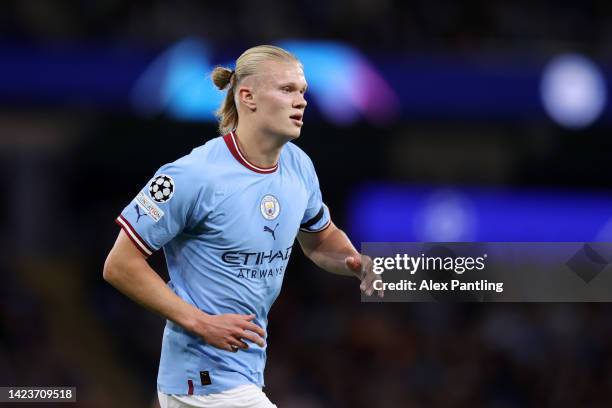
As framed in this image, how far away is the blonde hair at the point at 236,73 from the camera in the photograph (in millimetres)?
4617

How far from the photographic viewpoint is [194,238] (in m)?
4.51

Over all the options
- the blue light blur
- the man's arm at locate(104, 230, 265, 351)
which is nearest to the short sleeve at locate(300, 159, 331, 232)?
the man's arm at locate(104, 230, 265, 351)

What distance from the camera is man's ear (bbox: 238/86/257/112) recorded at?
4598mm

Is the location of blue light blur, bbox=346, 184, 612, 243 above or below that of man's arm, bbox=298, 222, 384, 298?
above

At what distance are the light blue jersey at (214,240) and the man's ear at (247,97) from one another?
0.55 ft

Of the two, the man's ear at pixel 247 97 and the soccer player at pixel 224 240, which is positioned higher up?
the man's ear at pixel 247 97

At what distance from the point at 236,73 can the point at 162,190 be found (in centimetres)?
71

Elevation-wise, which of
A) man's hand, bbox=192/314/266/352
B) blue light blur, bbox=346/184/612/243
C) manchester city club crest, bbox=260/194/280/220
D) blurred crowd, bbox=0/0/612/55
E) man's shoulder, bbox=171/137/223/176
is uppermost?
blurred crowd, bbox=0/0/612/55

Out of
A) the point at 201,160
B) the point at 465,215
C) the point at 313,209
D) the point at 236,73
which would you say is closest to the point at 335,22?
the point at 465,215

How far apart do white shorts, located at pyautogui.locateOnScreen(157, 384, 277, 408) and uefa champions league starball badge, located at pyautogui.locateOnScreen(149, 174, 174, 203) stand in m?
0.89

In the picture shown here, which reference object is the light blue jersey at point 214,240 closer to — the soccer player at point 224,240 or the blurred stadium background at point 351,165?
the soccer player at point 224,240

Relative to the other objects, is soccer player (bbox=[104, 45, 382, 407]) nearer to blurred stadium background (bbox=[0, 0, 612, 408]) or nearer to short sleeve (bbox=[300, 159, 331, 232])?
short sleeve (bbox=[300, 159, 331, 232])

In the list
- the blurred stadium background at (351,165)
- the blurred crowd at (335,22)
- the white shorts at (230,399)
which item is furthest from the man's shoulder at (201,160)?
the blurred crowd at (335,22)

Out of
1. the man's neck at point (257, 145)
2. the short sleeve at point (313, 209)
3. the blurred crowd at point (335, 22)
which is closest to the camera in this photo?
the man's neck at point (257, 145)
